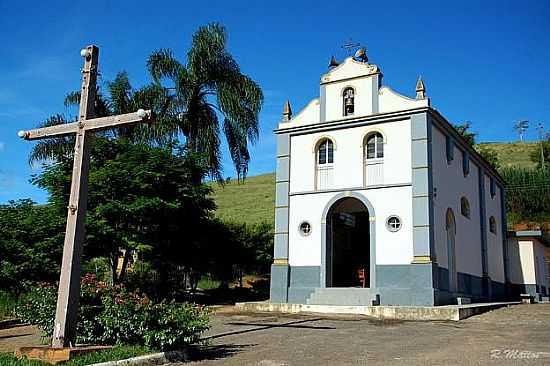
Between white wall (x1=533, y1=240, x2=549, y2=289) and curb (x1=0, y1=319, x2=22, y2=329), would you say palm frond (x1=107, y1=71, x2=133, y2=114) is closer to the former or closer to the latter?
curb (x1=0, y1=319, x2=22, y2=329)

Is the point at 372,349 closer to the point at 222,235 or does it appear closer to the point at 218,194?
the point at 222,235

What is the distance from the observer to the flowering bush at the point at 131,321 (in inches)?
337

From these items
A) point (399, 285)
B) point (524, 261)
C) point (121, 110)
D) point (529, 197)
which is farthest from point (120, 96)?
point (529, 197)

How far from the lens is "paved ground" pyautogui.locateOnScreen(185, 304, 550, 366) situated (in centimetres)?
856

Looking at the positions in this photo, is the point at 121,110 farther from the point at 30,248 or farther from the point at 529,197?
the point at 529,197

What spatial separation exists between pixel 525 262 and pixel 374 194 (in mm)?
12463

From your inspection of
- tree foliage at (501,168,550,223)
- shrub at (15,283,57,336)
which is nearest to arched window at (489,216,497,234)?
tree foliage at (501,168,550,223)

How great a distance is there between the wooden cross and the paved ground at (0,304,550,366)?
179 centimetres

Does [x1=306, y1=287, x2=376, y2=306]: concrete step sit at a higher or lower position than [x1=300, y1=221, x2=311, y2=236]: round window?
lower

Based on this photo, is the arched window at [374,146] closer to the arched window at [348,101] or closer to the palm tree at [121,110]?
the arched window at [348,101]

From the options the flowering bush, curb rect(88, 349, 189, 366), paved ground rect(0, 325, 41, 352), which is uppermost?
the flowering bush

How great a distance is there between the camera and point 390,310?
1653 cm

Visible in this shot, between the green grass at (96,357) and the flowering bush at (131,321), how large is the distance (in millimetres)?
242

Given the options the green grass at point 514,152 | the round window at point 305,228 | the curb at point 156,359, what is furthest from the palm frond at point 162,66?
the green grass at point 514,152
